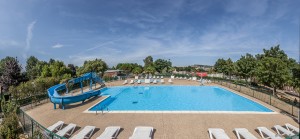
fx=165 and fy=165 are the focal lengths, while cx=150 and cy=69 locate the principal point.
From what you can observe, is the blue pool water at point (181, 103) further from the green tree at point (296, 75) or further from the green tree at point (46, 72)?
the green tree at point (46, 72)

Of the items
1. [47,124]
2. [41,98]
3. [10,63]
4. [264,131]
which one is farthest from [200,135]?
[10,63]

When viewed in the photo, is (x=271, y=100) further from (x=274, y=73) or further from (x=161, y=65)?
(x=161, y=65)

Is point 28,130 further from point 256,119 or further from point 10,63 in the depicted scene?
point 10,63

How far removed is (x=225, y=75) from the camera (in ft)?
124

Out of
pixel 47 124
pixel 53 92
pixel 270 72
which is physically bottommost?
pixel 47 124

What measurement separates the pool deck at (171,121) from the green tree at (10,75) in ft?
34.9

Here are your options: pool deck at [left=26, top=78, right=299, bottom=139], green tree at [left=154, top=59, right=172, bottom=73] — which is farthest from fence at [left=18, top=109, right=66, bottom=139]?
green tree at [left=154, top=59, right=172, bottom=73]

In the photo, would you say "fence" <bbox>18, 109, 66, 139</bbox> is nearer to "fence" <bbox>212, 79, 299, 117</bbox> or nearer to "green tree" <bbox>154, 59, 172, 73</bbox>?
"fence" <bbox>212, 79, 299, 117</bbox>

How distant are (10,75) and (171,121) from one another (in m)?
20.4

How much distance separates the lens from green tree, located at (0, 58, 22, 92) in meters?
18.8

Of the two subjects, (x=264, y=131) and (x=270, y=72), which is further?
(x=270, y=72)

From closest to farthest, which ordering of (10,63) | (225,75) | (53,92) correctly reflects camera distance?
(53,92), (10,63), (225,75)

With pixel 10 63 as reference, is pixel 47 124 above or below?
below

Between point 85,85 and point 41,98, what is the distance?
8.44m
